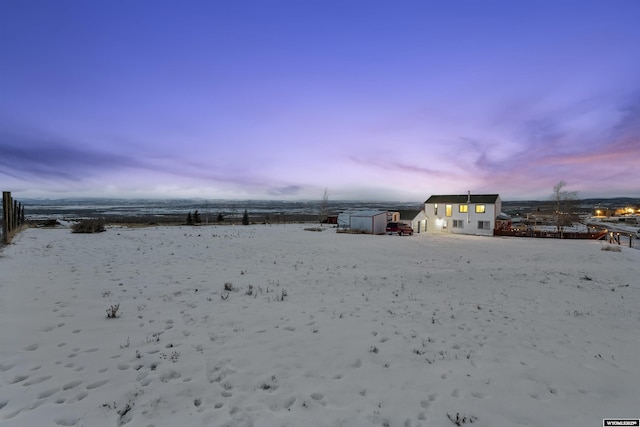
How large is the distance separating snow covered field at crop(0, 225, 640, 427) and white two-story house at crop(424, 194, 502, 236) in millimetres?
35302

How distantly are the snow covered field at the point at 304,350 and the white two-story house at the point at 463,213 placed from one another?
35.3 meters

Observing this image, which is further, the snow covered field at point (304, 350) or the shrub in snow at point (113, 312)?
the shrub in snow at point (113, 312)

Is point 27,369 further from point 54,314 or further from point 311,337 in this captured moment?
point 311,337

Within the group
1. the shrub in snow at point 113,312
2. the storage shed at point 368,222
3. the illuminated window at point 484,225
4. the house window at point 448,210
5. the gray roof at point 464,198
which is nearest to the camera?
the shrub in snow at point 113,312

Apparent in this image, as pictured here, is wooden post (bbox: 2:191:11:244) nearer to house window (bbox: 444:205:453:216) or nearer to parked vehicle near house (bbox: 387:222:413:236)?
parked vehicle near house (bbox: 387:222:413:236)

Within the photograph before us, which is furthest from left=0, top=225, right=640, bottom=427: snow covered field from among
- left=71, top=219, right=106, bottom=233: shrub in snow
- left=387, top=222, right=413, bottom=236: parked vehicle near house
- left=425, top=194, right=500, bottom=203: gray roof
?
left=425, top=194, right=500, bottom=203: gray roof

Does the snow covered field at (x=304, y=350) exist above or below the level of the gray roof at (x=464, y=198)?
below

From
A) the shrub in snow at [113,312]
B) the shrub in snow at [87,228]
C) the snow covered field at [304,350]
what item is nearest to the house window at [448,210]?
the snow covered field at [304,350]

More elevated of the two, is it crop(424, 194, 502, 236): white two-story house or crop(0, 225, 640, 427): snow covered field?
crop(424, 194, 502, 236): white two-story house

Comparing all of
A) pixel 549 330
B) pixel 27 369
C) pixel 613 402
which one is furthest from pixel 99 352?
pixel 549 330

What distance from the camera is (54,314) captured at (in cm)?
714

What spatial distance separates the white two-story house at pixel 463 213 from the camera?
44.7 m

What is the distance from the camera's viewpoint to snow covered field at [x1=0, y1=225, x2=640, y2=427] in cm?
420

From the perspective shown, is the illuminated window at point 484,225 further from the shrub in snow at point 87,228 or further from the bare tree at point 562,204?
the shrub in snow at point 87,228
